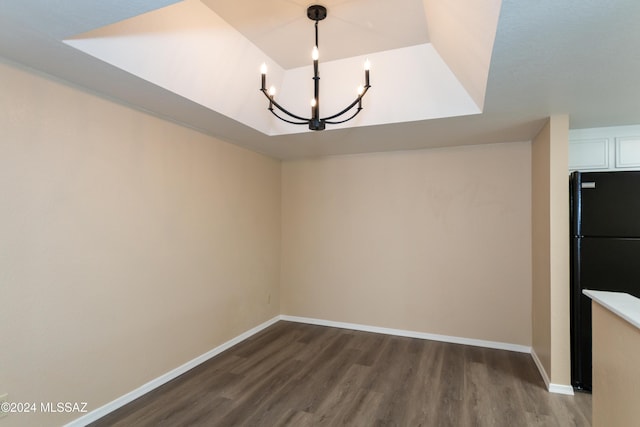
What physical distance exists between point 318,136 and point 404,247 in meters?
1.75

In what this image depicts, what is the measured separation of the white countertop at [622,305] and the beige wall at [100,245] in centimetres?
302

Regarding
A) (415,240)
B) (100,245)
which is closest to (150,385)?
(100,245)

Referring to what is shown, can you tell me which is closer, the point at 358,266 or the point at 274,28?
the point at 274,28

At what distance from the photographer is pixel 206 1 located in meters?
2.03

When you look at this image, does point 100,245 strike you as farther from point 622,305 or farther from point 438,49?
point 622,305

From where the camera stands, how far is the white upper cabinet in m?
3.01

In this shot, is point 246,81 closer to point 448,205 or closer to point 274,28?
point 274,28

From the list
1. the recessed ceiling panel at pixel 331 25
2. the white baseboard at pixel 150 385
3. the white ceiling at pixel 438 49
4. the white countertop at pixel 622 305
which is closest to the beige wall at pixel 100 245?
the white baseboard at pixel 150 385

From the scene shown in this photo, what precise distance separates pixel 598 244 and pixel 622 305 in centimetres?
142

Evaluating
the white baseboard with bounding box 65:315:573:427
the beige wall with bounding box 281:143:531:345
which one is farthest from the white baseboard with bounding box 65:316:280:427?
the beige wall with bounding box 281:143:531:345

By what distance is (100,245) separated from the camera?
229 cm

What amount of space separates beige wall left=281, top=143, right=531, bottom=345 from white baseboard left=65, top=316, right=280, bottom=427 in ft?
3.95

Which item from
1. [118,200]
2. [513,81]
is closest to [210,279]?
[118,200]

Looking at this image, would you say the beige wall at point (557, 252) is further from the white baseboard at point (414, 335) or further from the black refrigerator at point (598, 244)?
the white baseboard at point (414, 335)
